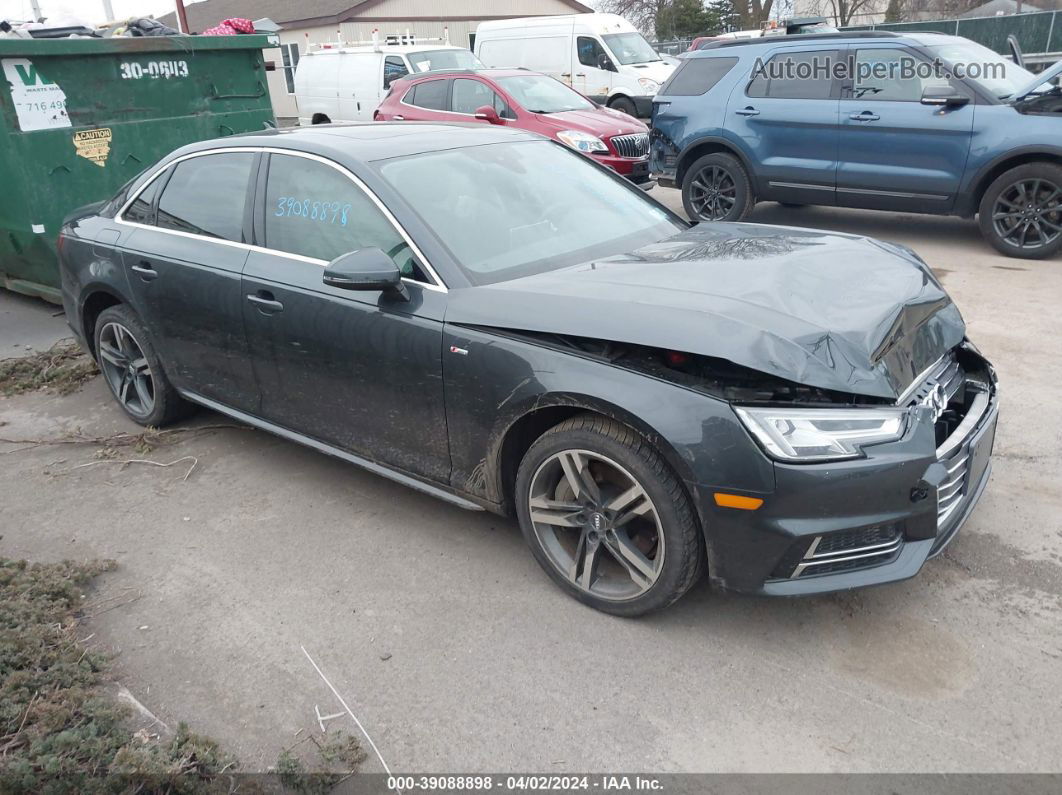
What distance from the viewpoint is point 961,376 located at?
3436 millimetres

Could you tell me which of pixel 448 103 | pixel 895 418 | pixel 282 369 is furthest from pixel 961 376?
pixel 448 103

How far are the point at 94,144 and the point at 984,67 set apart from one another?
25.3ft

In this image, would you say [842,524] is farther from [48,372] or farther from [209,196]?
[48,372]

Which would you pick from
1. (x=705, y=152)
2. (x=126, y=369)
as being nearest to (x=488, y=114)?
(x=705, y=152)

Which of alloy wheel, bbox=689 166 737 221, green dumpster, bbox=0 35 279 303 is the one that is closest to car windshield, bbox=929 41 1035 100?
alloy wheel, bbox=689 166 737 221

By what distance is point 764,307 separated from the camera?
2.90m

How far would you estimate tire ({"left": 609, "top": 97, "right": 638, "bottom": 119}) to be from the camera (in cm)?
1692

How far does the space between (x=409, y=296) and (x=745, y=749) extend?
6.57ft

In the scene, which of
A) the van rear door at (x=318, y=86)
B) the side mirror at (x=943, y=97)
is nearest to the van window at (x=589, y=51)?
the van rear door at (x=318, y=86)

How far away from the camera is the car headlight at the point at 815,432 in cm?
264

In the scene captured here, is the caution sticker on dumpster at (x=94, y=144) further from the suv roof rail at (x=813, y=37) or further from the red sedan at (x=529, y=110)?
the suv roof rail at (x=813, y=37)

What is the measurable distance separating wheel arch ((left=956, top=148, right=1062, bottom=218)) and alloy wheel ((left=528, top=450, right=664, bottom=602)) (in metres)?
6.02

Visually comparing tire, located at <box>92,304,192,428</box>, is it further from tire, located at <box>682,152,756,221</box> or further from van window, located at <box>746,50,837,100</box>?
van window, located at <box>746,50,837,100</box>

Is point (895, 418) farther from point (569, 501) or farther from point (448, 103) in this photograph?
point (448, 103)
